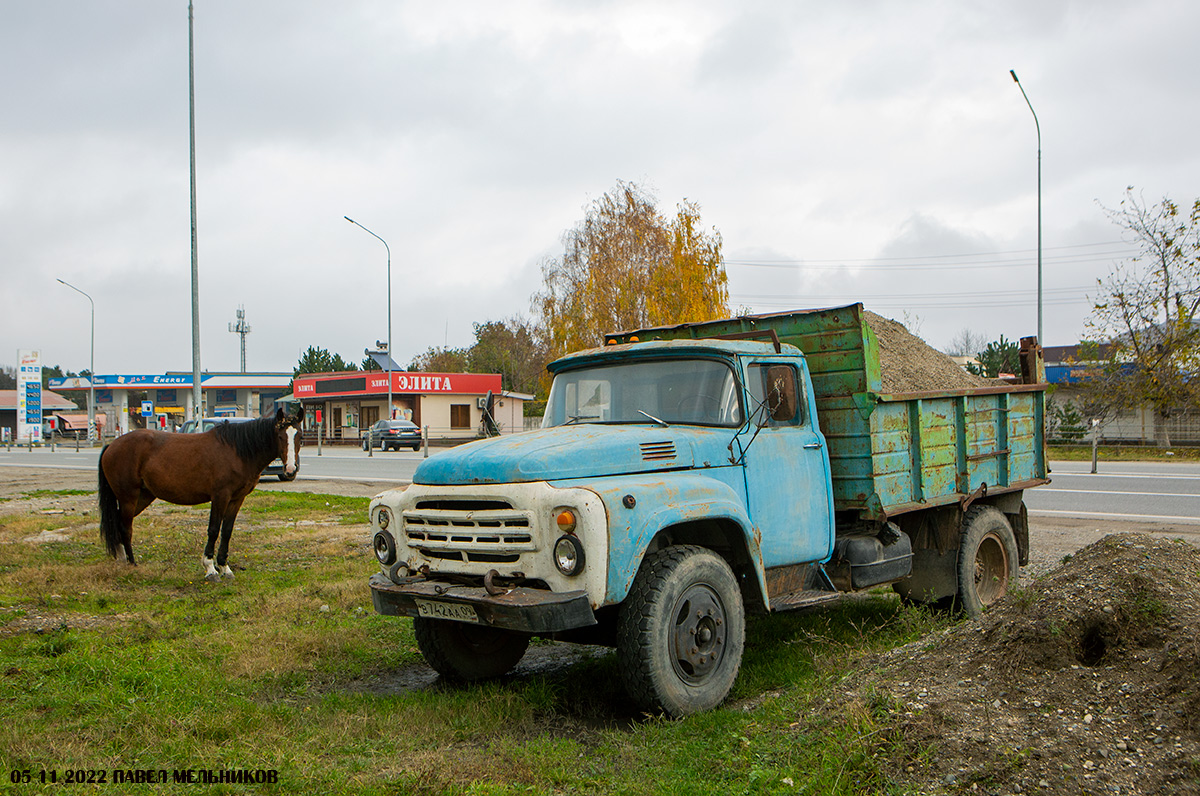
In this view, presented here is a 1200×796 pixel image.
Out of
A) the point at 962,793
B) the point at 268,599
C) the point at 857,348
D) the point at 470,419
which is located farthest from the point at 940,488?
the point at 470,419

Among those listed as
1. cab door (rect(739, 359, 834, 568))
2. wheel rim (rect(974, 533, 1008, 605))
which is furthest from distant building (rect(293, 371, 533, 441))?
cab door (rect(739, 359, 834, 568))

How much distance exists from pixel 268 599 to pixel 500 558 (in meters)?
4.25

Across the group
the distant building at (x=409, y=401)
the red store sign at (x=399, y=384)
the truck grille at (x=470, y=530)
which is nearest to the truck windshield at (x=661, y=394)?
the truck grille at (x=470, y=530)

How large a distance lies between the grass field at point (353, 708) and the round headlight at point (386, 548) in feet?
2.76

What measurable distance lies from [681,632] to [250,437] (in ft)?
22.0

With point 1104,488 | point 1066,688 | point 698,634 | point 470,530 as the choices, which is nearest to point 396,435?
point 1104,488

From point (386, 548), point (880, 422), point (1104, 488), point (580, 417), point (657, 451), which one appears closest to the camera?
point (657, 451)

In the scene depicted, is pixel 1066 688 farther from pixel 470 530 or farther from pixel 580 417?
pixel 580 417

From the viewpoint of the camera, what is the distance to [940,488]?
7.11m

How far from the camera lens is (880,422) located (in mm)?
6449

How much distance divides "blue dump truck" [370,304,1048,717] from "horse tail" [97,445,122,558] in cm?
591

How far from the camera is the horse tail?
1004 centimetres

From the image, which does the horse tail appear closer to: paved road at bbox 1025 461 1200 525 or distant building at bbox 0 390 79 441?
paved road at bbox 1025 461 1200 525

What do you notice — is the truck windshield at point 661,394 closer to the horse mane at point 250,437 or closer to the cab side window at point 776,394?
the cab side window at point 776,394
